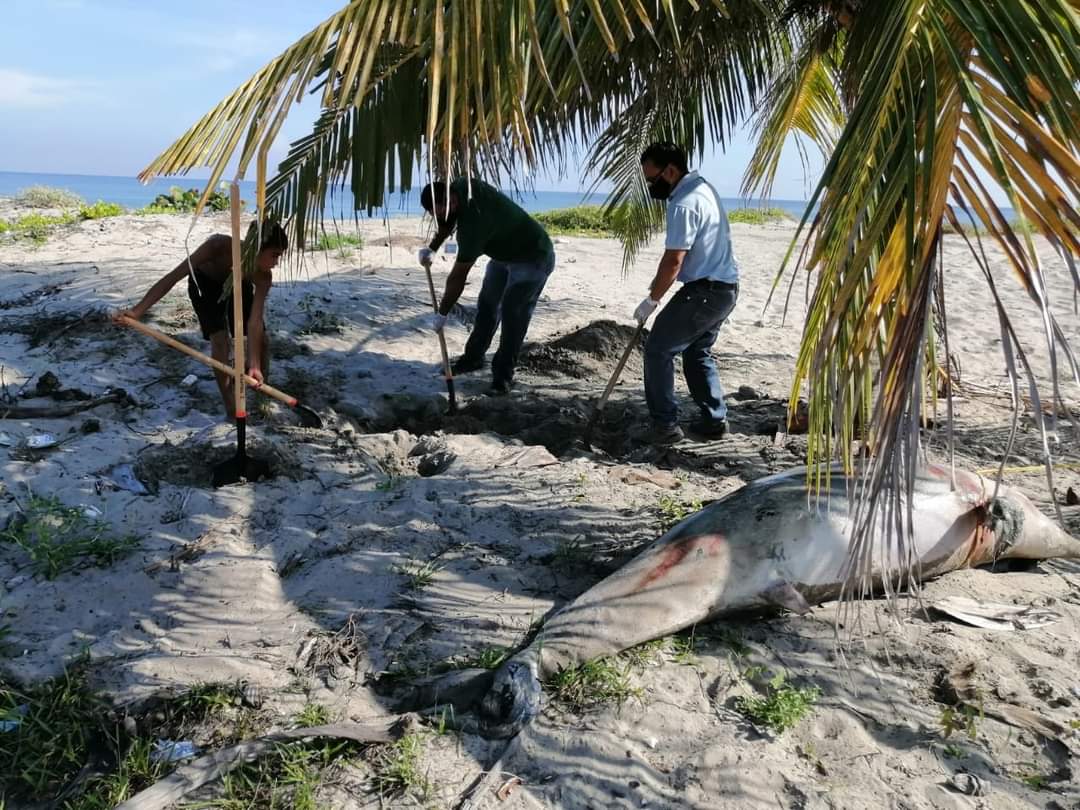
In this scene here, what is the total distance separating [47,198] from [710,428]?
13145 mm

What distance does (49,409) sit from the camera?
4.81m

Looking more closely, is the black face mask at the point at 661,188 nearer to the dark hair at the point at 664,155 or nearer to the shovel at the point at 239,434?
the dark hair at the point at 664,155

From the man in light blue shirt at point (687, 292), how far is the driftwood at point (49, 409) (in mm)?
3302

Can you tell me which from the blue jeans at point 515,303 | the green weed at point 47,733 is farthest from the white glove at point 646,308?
the green weed at point 47,733

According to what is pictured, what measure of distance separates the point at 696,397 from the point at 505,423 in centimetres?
136

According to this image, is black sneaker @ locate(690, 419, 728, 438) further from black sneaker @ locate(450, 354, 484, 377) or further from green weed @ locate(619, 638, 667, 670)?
green weed @ locate(619, 638, 667, 670)

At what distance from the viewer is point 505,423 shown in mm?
5863

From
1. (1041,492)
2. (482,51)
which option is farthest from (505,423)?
(482,51)

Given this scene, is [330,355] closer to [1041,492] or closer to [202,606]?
[202,606]

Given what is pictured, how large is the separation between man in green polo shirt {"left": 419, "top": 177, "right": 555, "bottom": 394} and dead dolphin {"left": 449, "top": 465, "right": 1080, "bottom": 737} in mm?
2971

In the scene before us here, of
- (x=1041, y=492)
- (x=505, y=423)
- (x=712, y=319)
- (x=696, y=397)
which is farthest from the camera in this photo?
(x=505, y=423)

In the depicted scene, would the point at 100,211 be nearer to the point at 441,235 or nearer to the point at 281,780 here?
the point at 441,235

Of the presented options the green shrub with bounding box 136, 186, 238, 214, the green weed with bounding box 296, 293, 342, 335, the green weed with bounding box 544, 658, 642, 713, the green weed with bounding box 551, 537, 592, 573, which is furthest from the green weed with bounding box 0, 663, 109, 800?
the green shrub with bounding box 136, 186, 238, 214

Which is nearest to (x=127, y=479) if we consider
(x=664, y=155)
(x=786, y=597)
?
(x=786, y=597)
